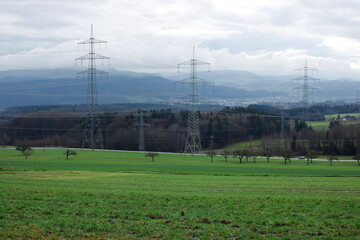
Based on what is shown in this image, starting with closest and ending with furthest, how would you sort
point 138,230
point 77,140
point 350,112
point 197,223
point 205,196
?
point 138,230
point 197,223
point 205,196
point 77,140
point 350,112

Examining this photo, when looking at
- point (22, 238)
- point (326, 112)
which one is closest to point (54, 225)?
point (22, 238)

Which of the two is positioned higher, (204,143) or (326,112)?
(326,112)

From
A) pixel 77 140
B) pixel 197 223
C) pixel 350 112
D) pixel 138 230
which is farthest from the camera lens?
pixel 350 112

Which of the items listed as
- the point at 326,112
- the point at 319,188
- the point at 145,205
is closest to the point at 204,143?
the point at 326,112

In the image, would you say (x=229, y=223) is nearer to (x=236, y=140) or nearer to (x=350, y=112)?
(x=236, y=140)

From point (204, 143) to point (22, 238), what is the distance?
109 metres

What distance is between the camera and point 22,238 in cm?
1480

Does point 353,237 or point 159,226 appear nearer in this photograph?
point 353,237

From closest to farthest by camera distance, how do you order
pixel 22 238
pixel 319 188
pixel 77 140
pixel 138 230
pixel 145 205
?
pixel 22 238, pixel 138 230, pixel 145 205, pixel 319 188, pixel 77 140

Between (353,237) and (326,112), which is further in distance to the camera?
(326,112)

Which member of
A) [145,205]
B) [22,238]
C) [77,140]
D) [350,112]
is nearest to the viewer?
[22,238]

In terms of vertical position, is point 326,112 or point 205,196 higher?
point 326,112

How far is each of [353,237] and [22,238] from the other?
10.6m

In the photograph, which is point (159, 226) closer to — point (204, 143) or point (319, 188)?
point (319, 188)
